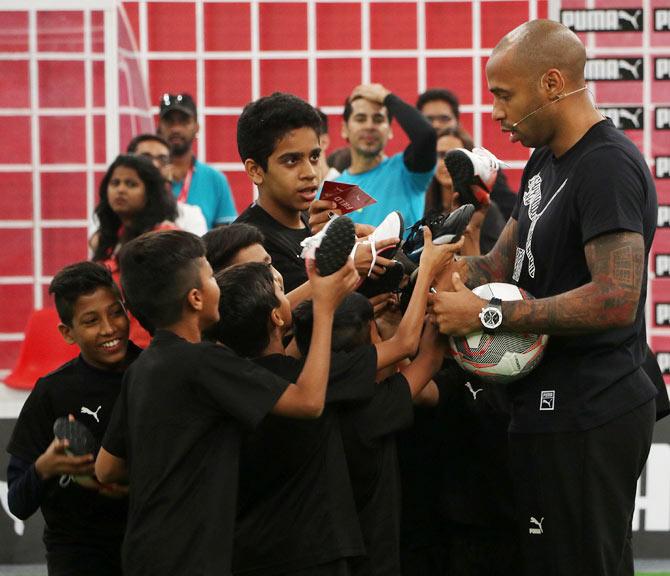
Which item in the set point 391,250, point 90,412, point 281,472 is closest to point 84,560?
point 90,412

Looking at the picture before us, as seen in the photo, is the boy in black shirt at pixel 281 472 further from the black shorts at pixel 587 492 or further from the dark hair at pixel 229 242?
the black shorts at pixel 587 492

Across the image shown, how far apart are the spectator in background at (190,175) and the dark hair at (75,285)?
11.4 feet

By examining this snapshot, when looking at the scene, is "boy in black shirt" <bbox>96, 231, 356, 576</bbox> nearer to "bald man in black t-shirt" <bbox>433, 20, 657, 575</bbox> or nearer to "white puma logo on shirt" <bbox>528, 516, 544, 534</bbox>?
"bald man in black t-shirt" <bbox>433, 20, 657, 575</bbox>

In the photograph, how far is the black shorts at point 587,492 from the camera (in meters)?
3.50

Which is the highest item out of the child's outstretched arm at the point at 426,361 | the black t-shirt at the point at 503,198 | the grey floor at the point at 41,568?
the black t-shirt at the point at 503,198

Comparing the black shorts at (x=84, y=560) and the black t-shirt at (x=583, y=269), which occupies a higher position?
the black t-shirt at (x=583, y=269)

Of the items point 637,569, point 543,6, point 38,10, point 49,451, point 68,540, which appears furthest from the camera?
point 543,6

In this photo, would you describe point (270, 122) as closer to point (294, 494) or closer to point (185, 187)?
point (294, 494)

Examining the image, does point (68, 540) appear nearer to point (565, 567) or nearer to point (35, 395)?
point (35, 395)

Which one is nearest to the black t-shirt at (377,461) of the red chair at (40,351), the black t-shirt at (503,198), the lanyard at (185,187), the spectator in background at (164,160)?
the black t-shirt at (503,198)

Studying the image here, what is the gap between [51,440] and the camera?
3826 millimetres

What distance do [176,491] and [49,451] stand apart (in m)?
0.57

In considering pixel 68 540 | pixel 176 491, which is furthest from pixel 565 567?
pixel 68 540

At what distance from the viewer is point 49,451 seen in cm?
355
